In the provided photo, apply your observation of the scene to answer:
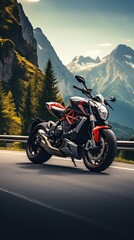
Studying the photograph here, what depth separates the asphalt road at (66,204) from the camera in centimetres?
470

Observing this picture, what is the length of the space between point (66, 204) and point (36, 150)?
5.38 meters

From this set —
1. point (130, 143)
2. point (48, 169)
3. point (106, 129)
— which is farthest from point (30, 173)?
point (130, 143)

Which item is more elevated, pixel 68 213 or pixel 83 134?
pixel 83 134

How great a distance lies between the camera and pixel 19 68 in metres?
145

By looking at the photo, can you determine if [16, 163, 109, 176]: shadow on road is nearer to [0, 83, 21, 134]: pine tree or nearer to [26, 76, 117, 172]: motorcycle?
[26, 76, 117, 172]: motorcycle

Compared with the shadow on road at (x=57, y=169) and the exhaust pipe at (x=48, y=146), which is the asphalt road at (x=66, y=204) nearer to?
the shadow on road at (x=57, y=169)

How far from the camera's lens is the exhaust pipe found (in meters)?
10.5

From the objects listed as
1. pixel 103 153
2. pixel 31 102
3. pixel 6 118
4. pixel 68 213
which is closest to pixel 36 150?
pixel 103 153

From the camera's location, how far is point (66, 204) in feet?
20.3

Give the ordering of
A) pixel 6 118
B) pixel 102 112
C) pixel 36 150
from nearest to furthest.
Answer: pixel 102 112
pixel 36 150
pixel 6 118

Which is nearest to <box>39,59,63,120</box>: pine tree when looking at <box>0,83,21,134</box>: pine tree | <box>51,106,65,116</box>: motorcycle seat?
<box>0,83,21,134</box>: pine tree

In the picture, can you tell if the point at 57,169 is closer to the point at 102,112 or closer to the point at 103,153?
the point at 103,153

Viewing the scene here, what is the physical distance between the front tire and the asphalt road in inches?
52.6

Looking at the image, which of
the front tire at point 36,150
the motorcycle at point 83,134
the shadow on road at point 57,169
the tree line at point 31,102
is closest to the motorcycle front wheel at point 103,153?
the motorcycle at point 83,134
